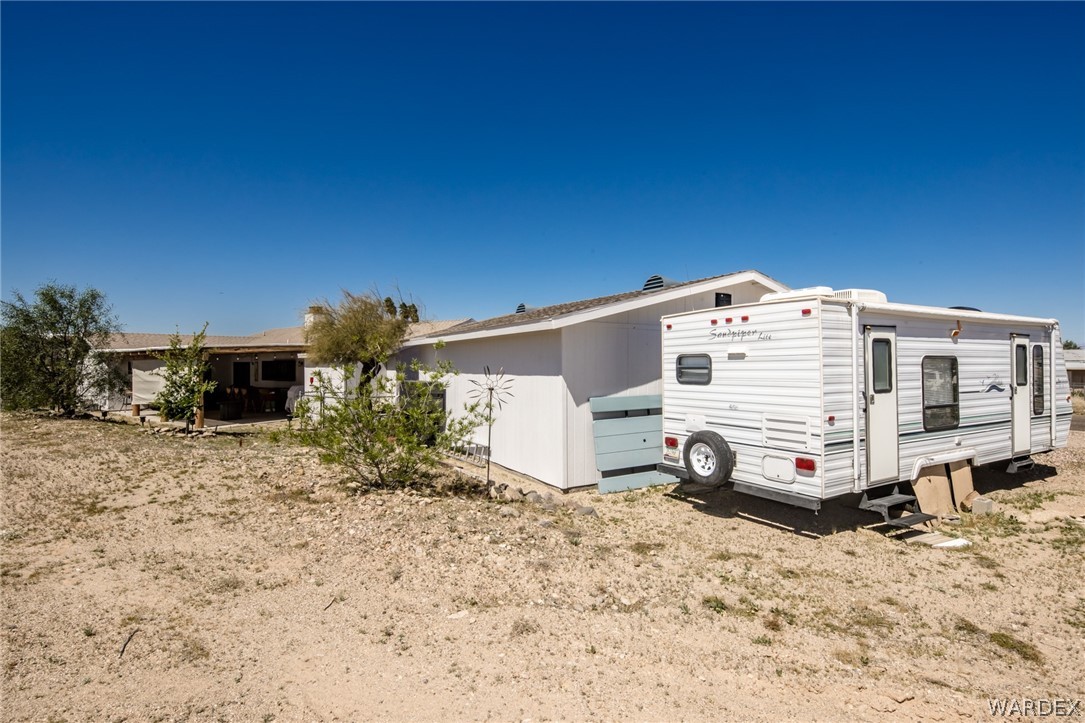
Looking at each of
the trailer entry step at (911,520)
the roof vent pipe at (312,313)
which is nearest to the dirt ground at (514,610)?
the trailer entry step at (911,520)

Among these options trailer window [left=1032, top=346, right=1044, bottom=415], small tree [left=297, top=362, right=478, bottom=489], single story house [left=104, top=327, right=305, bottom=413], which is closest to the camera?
small tree [left=297, top=362, right=478, bottom=489]

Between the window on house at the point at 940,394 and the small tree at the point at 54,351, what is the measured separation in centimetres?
2093

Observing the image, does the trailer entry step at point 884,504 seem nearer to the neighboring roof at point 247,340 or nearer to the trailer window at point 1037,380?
the trailer window at point 1037,380

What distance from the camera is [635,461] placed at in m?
8.83

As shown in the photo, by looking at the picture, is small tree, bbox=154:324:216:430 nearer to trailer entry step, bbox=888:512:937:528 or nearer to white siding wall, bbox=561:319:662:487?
white siding wall, bbox=561:319:662:487

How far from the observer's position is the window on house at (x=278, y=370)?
2259 cm

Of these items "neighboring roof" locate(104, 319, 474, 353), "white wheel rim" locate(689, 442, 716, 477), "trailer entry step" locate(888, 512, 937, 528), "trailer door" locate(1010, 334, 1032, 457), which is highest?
"neighboring roof" locate(104, 319, 474, 353)

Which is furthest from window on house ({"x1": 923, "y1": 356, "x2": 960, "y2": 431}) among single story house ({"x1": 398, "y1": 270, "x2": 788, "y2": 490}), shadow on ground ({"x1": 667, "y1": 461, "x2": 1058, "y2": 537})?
single story house ({"x1": 398, "y1": 270, "x2": 788, "y2": 490})

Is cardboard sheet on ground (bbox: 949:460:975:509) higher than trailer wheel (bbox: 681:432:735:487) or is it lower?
lower

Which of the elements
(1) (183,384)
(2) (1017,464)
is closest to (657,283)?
(2) (1017,464)

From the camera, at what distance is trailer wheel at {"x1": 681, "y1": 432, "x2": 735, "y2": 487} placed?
21.6 feet

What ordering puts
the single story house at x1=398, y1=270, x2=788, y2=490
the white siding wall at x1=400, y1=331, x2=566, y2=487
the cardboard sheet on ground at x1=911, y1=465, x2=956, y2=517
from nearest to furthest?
1. the cardboard sheet on ground at x1=911, y1=465, x2=956, y2=517
2. the single story house at x1=398, y1=270, x2=788, y2=490
3. the white siding wall at x1=400, y1=331, x2=566, y2=487

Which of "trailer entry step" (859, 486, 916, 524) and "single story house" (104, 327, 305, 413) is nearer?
"trailer entry step" (859, 486, 916, 524)

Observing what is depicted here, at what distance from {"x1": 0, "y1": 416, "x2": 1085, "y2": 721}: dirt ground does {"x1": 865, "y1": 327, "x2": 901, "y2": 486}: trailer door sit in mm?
857
